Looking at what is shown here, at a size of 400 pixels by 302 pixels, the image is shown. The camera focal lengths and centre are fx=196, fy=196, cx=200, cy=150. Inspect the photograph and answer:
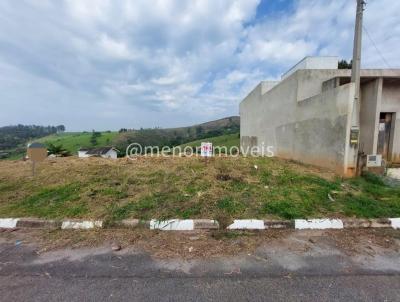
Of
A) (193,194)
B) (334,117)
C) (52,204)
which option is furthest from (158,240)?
(334,117)

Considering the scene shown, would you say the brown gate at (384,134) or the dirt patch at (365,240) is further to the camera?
the brown gate at (384,134)

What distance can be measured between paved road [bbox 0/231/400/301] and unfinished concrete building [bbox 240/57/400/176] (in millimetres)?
3762

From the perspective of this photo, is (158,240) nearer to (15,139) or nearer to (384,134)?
(384,134)

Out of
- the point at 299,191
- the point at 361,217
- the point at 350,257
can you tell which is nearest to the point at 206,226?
the point at 350,257

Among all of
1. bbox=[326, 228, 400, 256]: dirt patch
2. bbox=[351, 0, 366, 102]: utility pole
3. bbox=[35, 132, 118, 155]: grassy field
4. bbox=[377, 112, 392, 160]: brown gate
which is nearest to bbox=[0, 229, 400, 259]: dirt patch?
bbox=[326, 228, 400, 256]: dirt patch

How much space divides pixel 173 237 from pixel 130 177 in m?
3.01

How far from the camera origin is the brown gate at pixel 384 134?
802 cm

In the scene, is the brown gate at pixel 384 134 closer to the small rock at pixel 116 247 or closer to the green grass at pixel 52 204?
the small rock at pixel 116 247

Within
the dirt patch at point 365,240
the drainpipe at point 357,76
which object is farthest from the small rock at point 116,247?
the drainpipe at point 357,76

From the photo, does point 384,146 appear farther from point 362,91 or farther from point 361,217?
point 361,217

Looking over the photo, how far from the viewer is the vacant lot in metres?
3.83

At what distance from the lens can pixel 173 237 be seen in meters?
3.20

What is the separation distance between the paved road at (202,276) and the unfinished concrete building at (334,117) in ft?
12.3

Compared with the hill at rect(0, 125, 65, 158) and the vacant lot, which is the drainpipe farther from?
the hill at rect(0, 125, 65, 158)
